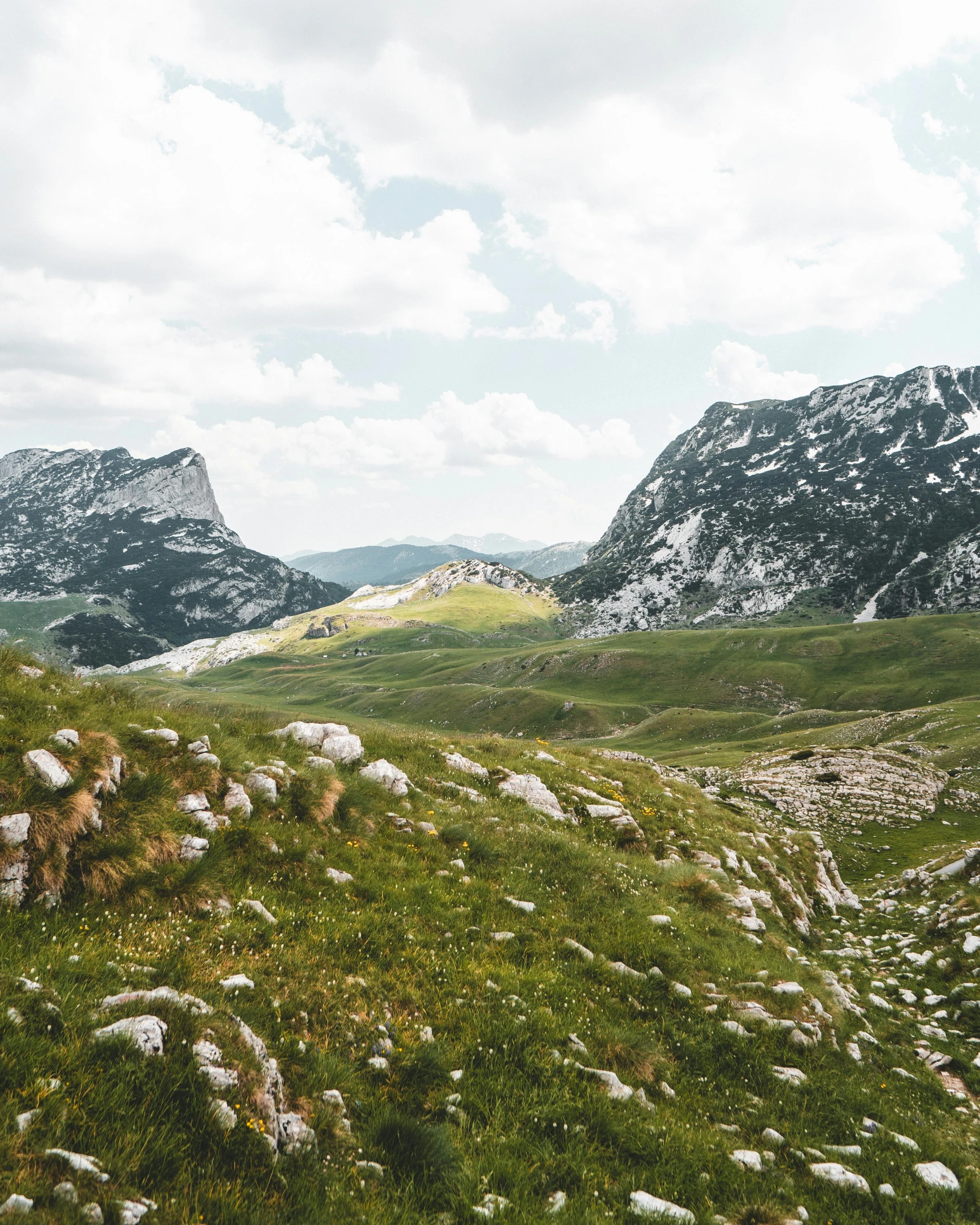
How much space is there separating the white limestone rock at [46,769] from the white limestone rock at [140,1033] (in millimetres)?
A: 4794

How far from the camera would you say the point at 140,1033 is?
6434 millimetres

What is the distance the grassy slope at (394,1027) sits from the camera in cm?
589

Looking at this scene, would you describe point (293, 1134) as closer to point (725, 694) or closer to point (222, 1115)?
point (222, 1115)

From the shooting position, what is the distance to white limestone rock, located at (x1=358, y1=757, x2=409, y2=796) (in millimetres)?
16766

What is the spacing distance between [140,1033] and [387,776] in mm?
10695

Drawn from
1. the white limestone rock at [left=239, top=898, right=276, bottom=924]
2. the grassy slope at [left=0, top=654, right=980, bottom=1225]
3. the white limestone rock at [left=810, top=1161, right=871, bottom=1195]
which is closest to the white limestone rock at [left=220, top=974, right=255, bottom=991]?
the grassy slope at [left=0, top=654, right=980, bottom=1225]

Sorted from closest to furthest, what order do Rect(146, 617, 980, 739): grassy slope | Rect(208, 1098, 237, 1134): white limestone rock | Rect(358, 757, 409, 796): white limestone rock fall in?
Rect(208, 1098, 237, 1134): white limestone rock, Rect(358, 757, 409, 796): white limestone rock, Rect(146, 617, 980, 739): grassy slope

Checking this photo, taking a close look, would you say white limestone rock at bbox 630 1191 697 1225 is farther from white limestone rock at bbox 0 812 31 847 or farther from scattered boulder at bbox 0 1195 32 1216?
white limestone rock at bbox 0 812 31 847

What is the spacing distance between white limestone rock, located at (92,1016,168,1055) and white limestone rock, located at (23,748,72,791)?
4794mm

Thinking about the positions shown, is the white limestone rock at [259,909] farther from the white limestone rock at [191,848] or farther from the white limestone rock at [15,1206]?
the white limestone rock at [15,1206]

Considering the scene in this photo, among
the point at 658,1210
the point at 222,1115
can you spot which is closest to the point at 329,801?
the point at 222,1115

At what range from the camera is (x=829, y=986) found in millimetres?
13930

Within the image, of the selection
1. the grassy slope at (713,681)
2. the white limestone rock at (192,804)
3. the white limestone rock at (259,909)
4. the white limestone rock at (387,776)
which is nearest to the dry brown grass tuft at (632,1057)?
the white limestone rock at (259,909)

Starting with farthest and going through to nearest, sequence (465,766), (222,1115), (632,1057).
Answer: (465,766)
(632,1057)
(222,1115)
